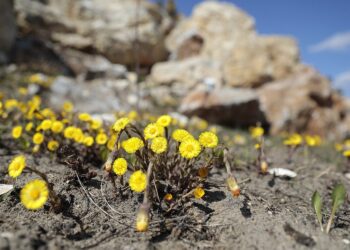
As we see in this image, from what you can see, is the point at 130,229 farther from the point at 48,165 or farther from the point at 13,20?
the point at 13,20

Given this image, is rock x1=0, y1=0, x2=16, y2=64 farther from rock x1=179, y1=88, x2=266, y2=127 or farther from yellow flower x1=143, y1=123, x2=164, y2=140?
yellow flower x1=143, y1=123, x2=164, y2=140

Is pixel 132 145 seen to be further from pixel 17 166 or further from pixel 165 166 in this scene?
pixel 17 166

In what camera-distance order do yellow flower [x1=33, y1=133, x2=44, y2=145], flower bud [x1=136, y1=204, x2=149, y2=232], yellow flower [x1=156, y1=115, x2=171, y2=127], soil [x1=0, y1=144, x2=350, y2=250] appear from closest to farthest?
flower bud [x1=136, y1=204, x2=149, y2=232] → soil [x1=0, y1=144, x2=350, y2=250] → yellow flower [x1=156, y1=115, x2=171, y2=127] → yellow flower [x1=33, y1=133, x2=44, y2=145]

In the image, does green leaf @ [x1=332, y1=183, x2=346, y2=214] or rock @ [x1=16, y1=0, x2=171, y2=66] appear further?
rock @ [x1=16, y1=0, x2=171, y2=66]

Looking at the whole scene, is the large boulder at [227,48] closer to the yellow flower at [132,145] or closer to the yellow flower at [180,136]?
the yellow flower at [180,136]

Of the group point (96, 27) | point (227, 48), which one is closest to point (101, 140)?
point (96, 27)

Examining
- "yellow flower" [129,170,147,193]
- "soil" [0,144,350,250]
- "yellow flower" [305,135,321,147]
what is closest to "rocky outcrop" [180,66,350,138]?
"yellow flower" [305,135,321,147]

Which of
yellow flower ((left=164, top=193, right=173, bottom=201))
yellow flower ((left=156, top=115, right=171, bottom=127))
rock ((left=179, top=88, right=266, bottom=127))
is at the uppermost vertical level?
rock ((left=179, top=88, right=266, bottom=127))
